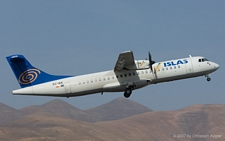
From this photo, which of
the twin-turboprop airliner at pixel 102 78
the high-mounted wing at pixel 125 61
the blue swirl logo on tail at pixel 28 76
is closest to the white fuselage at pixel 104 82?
the twin-turboprop airliner at pixel 102 78

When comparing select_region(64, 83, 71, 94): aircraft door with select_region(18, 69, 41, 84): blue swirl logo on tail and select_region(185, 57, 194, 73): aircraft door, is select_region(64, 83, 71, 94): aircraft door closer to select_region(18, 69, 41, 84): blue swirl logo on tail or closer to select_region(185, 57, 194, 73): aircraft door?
select_region(18, 69, 41, 84): blue swirl logo on tail

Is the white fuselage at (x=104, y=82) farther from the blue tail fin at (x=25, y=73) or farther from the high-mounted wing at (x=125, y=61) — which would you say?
the blue tail fin at (x=25, y=73)

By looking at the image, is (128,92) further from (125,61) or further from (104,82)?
(125,61)

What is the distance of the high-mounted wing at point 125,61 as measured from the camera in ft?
137

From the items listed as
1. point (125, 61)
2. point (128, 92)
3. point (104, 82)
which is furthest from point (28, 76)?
point (128, 92)

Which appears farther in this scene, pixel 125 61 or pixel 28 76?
pixel 28 76

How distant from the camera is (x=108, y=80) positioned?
44.7m

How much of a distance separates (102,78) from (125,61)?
11.7 ft

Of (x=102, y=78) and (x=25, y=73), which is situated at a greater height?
(x=25, y=73)

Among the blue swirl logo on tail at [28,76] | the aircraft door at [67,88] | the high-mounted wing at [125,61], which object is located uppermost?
the high-mounted wing at [125,61]

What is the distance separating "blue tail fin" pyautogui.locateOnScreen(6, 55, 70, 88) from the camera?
1785 inches

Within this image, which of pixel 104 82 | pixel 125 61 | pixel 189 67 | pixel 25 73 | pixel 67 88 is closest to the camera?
pixel 125 61

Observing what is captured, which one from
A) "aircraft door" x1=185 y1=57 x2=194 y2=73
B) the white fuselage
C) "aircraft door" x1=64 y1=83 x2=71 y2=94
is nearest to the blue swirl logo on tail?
the white fuselage

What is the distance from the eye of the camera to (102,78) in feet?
147
